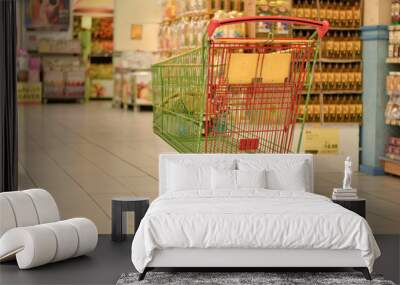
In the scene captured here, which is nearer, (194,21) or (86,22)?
(194,21)

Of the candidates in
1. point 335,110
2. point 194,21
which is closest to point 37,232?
point 335,110

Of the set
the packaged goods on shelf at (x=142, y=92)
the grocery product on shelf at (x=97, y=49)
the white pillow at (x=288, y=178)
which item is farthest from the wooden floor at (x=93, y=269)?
the grocery product on shelf at (x=97, y=49)

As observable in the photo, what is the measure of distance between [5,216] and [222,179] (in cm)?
146

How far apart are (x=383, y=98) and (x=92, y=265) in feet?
18.7

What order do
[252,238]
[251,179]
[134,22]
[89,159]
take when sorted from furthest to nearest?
[134,22]
[89,159]
[251,179]
[252,238]

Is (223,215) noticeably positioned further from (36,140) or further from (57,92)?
(57,92)

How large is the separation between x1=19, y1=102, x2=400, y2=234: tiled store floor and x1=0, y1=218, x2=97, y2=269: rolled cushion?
4.37 ft

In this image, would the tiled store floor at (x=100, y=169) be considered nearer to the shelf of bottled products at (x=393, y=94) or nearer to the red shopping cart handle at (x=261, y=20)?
the shelf of bottled products at (x=393, y=94)

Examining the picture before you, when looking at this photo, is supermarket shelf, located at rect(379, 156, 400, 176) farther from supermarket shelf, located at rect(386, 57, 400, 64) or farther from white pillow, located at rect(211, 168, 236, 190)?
white pillow, located at rect(211, 168, 236, 190)

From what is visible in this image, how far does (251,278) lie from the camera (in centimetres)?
552

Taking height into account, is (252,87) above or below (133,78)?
above

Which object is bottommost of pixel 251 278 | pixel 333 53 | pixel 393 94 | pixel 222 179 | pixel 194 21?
pixel 251 278

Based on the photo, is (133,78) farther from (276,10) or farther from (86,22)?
(276,10)

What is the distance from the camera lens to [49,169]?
10977 mm
